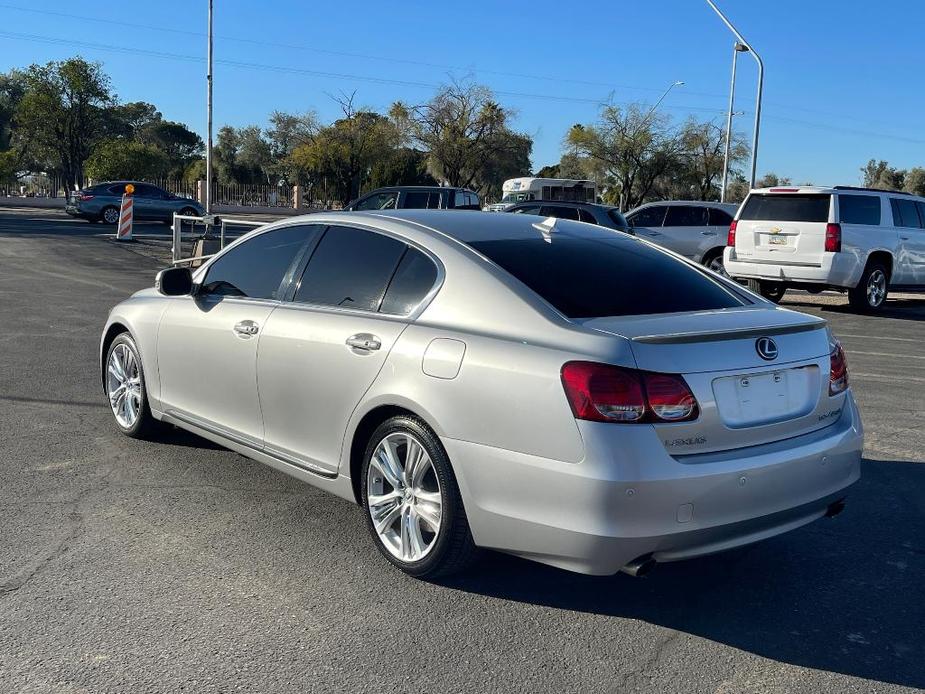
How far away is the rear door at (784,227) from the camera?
48.2 ft

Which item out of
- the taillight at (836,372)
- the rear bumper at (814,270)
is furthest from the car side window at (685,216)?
the taillight at (836,372)

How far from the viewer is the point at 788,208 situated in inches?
590

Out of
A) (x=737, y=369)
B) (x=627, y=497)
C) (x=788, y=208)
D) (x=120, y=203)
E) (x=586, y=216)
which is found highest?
(x=788, y=208)

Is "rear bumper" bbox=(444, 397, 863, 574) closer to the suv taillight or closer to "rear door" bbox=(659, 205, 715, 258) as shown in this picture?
the suv taillight

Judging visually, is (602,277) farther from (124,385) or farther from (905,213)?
(905,213)

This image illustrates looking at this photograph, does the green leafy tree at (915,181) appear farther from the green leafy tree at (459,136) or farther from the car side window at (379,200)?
the car side window at (379,200)

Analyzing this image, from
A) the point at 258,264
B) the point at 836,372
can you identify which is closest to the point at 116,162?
the point at 258,264

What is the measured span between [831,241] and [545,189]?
36.9m

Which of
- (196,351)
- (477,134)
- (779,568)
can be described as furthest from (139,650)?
(477,134)

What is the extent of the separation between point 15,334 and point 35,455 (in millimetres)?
4812

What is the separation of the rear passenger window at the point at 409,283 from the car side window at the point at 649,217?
16.1 metres

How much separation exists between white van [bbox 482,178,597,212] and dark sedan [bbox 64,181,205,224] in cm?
1870

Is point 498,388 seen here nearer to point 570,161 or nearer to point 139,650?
point 139,650

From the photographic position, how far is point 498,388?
3.66 metres
